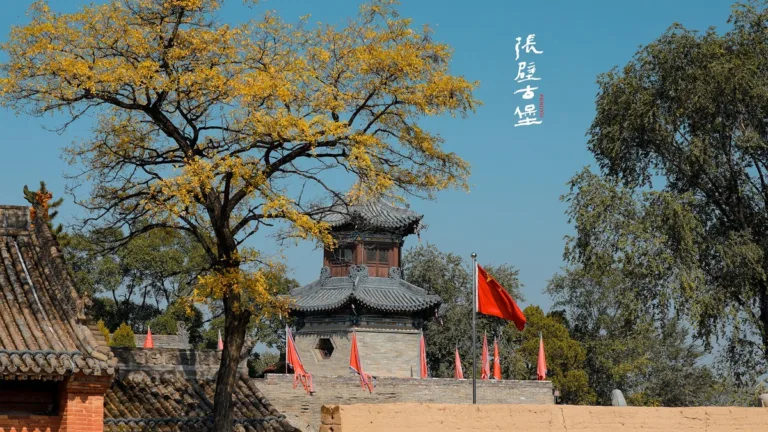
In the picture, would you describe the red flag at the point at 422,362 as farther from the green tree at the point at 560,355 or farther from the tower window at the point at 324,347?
the green tree at the point at 560,355

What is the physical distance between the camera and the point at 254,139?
14.1 metres

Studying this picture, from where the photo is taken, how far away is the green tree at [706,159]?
24.1m

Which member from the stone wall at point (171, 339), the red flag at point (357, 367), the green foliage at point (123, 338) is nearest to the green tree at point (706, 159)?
the red flag at point (357, 367)

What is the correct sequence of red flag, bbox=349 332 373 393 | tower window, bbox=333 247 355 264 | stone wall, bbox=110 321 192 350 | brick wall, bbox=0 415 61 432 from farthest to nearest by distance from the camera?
stone wall, bbox=110 321 192 350, tower window, bbox=333 247 355 264, red flag, bbox=349 332 373 393, brick wall, bbox=0 415 61 432

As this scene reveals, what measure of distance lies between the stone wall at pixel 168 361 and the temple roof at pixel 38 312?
8.03 feet

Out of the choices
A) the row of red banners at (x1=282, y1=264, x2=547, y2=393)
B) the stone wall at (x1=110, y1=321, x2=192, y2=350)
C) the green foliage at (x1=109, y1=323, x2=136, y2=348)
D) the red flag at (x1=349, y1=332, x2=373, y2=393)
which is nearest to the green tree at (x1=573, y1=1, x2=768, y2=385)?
the row of red banners at (x1=282, y1=264, x2=547, y2=393)

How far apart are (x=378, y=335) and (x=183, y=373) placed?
2377cm

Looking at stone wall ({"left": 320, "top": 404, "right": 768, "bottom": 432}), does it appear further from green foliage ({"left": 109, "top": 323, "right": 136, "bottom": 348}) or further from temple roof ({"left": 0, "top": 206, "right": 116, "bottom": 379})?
green foliage ({"left": 109, "top": 323, "right": 136, "bottom": 348})

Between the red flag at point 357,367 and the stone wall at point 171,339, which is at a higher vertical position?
the stone wall at point 171,339

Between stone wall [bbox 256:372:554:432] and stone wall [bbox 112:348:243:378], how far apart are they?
15.6 metres

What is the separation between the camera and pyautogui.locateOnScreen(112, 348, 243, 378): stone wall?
1554cm

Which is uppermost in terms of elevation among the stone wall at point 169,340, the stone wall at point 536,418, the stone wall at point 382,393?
the stone wall at point 169,340

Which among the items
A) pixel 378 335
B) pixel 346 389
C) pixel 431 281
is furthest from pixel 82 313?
pixel 431 281

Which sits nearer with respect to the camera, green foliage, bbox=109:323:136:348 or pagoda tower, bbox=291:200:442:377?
pagoda tower, bbox=291:200:442:377
